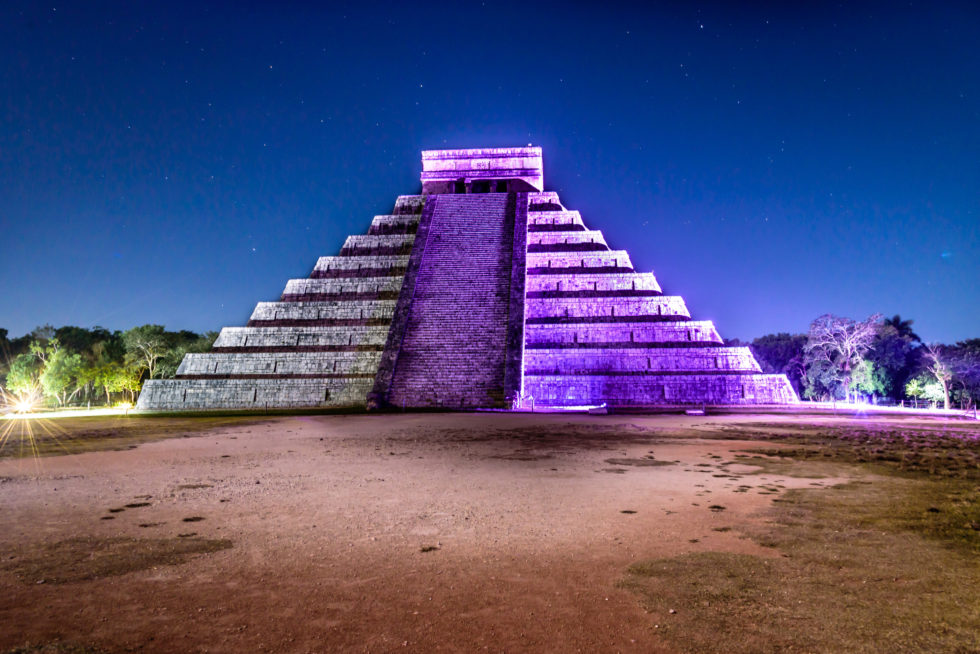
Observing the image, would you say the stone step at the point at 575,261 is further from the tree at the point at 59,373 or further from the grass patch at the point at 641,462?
the tree at the point at 59,373

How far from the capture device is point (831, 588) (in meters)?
3.72

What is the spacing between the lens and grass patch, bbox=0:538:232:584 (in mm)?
4105

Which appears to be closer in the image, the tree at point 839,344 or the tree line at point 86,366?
the tree at point 839,344

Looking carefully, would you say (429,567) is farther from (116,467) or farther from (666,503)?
(116,467)

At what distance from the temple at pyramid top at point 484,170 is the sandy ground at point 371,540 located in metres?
34.1

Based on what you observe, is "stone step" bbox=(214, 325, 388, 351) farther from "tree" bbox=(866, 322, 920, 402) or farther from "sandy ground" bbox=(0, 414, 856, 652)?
"tree" bbox=(866, 322, 920, 402)

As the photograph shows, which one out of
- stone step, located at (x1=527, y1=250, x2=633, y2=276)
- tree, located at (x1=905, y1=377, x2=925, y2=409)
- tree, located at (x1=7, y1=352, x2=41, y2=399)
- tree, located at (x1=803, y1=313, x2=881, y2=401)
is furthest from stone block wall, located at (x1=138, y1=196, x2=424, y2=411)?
tree, located at (x1=905, y1=377, x2=925, y2=409)

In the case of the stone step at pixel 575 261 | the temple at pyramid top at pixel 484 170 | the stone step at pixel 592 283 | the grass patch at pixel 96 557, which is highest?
the temple at pyramid top at pixel 484 170

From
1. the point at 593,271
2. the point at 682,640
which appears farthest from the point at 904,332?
the point at 682,640

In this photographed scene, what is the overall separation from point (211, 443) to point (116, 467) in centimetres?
322

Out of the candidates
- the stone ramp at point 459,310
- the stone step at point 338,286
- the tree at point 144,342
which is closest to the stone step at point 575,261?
the stone ramp at point 459,310

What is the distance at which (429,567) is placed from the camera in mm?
4273

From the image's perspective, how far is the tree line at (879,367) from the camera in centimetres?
3888

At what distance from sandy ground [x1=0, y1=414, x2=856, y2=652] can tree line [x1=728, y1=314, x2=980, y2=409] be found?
36.0 m
